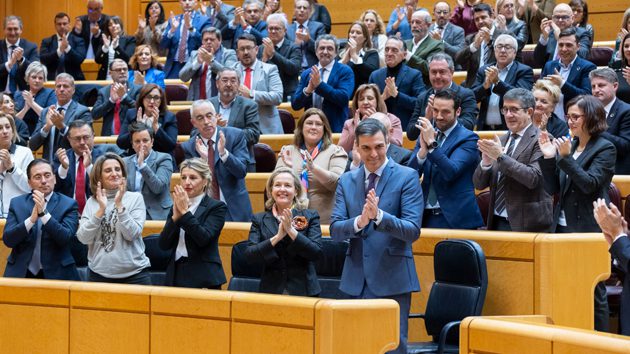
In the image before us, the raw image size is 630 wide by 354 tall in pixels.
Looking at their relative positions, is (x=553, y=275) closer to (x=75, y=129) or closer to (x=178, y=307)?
(x=178, y=307)

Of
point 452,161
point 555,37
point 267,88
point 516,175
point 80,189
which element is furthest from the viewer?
point 555,37

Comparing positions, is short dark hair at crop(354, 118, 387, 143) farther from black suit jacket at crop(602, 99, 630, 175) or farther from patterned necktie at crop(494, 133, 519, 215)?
black suit jacket at crop(602, 99, 630, 175)

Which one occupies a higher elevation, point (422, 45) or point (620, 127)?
point (422, 45)

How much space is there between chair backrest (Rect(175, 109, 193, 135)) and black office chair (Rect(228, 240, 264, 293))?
8.79 ft

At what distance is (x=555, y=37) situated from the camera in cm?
747

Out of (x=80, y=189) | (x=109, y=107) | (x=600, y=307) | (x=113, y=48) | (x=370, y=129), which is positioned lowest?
(x=600, y=307)

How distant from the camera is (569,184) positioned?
4.73m

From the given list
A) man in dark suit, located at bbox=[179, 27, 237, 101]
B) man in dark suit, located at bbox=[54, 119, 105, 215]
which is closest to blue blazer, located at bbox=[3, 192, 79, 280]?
man in dark suit, located at bbox=[54, 119, 105, 215]

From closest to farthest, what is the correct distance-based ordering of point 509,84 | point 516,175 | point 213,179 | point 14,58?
point 516,175, point 213,179, point 509,84, point 14,58

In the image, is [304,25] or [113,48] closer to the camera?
[304,25]

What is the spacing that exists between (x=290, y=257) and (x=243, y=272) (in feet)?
1.91

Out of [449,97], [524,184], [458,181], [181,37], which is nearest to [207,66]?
[181,37]

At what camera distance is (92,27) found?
988 cm

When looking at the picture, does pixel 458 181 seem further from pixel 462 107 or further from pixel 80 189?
pixel 80 189
